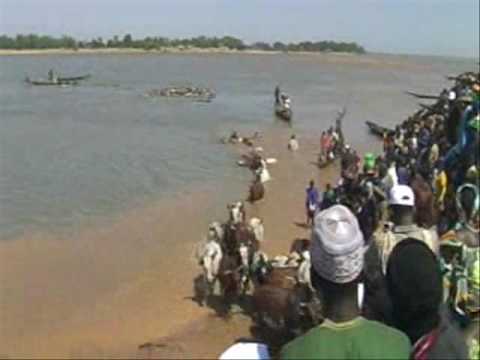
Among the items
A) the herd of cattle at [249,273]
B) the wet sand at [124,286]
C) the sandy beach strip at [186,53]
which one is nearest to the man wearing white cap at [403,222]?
the herd of cattle at [249,273]

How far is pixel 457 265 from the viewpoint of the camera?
524cm

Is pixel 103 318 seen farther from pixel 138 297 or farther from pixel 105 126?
pixel 105 126

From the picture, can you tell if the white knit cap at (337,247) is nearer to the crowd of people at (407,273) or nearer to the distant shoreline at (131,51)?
the crowd of people at (407,273)

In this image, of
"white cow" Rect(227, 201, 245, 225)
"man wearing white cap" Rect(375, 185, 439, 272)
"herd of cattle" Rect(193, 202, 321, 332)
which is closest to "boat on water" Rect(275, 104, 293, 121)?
"white cow" Rect(227, 201, 245, 225)

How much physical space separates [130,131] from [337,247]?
3127cm

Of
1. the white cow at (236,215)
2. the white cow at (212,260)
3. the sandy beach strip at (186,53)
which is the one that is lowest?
the sandy beach strip at (186,53)

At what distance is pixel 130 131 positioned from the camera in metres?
33.6

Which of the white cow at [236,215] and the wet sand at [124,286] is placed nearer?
the wet sand at [124,286]

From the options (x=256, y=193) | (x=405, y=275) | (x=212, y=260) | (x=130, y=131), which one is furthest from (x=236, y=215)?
(x=130, y=131)

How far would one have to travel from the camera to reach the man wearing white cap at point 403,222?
4930mm

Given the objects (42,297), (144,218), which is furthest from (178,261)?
(144,218)

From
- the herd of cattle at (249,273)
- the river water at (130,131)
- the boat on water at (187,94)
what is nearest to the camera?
the herd of cattle at (249,273)

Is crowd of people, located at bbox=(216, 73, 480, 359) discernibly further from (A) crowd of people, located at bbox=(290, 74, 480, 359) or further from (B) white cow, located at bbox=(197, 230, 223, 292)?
(B) white cow, located at bbox=(197, 230, 223, 292)

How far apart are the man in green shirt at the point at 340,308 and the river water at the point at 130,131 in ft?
46.7
